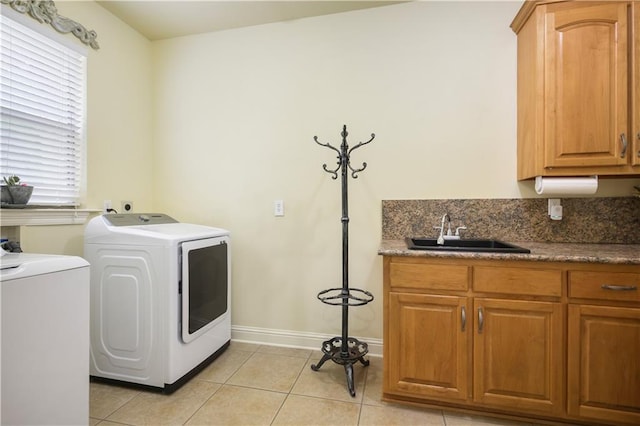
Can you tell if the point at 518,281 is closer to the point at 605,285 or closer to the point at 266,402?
the point at 605,285

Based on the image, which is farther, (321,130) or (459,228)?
(321,130)

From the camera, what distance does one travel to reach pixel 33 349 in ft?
3.77

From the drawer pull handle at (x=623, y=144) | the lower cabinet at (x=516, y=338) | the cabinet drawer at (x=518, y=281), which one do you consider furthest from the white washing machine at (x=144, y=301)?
the drawer pull handle at (x=623, y=144)

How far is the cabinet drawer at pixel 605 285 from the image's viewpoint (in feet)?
4.52

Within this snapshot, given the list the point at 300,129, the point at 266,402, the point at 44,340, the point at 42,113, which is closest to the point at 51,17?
the point at 42,113

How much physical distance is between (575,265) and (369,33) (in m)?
1.96

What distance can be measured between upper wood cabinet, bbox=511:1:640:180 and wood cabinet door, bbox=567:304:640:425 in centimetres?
79

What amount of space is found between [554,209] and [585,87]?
719 millimetres

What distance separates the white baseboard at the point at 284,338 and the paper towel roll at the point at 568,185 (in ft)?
4.89

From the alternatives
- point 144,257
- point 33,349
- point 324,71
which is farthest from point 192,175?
point 33,349

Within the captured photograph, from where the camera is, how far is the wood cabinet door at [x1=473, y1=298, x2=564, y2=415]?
1460mm

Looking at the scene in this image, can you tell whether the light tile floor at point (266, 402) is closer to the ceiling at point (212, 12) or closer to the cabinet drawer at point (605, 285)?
the cabinet drawer at point (605, 285)

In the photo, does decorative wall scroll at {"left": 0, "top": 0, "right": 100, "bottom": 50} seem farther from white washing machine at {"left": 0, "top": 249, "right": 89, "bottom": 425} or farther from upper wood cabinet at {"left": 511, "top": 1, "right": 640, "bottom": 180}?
upper wood cabinet at {"left": 511, "top": 1, "right": 640, "bottom": 180}

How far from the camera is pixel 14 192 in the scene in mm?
1604
